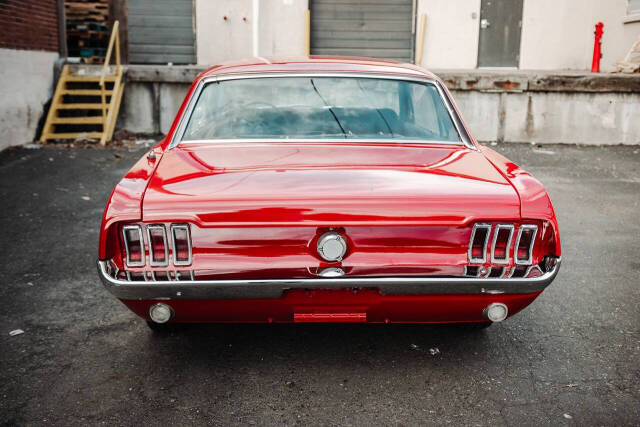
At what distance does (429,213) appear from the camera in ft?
8.44

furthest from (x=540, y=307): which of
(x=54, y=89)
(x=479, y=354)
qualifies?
(x=54, y=89)

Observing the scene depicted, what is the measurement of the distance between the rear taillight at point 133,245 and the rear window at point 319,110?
3.08ft

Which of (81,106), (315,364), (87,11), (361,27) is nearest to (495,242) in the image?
(315,364)

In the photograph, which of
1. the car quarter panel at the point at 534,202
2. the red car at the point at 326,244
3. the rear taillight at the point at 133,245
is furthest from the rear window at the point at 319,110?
the rear taillight at the point at 133,245

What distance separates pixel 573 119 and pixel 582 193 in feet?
12.2

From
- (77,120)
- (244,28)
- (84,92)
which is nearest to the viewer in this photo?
(77,120)

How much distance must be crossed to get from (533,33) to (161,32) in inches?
346

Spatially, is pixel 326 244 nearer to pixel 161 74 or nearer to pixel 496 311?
pixel 496 311

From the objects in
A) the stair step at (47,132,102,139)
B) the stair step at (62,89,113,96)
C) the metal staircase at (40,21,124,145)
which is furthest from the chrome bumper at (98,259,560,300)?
the stair step at (62,89,113,96)

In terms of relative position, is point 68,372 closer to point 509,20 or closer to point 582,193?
point 582,193

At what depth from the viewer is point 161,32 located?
14.3 meters

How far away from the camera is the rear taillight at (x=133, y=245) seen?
2604 mm

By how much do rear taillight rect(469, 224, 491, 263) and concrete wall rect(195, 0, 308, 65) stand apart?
12046 millimetres

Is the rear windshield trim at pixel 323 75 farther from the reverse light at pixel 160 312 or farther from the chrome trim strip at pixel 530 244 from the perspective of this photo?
the reverse light at pixel 160 312
